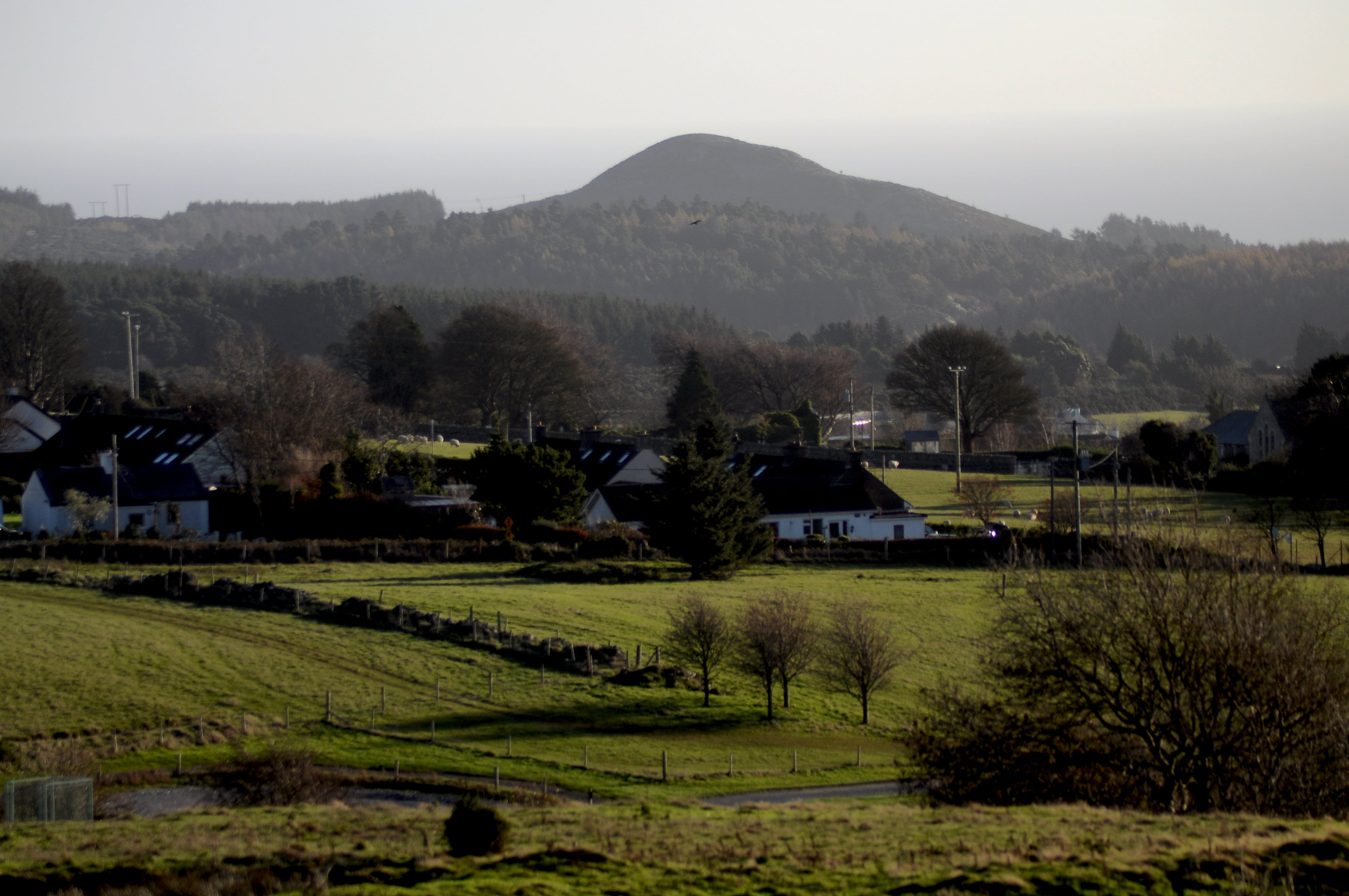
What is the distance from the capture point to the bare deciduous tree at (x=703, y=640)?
93.6 feet

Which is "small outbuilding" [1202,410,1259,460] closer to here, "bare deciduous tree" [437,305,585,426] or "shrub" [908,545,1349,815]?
"bare deciduous tree" [437,305,585,426]

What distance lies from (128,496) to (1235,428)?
69761mm

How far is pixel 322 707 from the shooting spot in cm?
2564

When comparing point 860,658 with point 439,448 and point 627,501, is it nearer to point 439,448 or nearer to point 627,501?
point 627,501

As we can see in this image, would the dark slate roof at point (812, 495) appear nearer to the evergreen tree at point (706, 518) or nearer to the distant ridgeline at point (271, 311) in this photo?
the evergreen tree at point (706, 518)

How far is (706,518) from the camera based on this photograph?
44250 millimetres

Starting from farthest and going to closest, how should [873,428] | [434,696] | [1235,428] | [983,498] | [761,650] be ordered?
[873,428]
[1235,428]
[983,498]
[761,650]
[434,696]

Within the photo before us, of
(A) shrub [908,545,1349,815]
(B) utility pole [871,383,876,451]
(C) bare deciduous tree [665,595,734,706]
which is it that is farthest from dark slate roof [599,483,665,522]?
(A) shrub [908,545,1349,815]

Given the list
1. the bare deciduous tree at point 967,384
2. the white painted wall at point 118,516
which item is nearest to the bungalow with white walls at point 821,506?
the white painted wall at point 118,516

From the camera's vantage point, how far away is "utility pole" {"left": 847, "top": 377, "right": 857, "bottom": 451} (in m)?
78.2

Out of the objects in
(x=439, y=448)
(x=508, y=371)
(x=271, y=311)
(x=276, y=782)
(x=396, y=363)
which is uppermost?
(x=271, y=311)

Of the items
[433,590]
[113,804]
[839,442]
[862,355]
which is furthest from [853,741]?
[862,355]

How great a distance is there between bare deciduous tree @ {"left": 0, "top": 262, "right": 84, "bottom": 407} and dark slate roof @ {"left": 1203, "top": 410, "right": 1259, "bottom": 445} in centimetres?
8648

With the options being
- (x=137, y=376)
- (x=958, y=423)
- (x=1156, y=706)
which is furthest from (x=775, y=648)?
(x=137, y=376)
